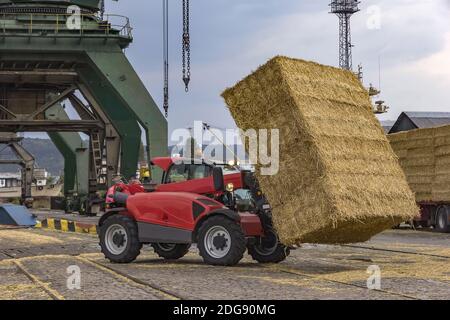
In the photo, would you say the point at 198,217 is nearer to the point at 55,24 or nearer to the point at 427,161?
the point at 427,161

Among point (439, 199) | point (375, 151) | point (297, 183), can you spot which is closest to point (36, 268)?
point (297, 183)

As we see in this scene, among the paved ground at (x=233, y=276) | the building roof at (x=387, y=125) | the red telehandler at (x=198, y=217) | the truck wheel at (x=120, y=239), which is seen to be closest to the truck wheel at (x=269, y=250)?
the red telehandler at (x=198, y=217)

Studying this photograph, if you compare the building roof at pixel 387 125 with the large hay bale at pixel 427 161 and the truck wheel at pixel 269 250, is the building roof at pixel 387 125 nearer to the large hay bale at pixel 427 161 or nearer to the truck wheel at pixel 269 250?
the large hay bale at pixel 427 161

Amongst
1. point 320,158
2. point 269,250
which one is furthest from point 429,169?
point 320,158

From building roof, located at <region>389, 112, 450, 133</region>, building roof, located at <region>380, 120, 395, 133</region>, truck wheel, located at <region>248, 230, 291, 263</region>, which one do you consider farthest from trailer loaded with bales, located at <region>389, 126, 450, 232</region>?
building roof, located at <region>380, 120, 395, 133</region>

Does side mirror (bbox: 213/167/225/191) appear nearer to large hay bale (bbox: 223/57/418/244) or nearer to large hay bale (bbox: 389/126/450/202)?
large hay bale (bbox: 223/57/418/244)

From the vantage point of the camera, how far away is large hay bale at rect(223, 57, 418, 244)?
12938 millimetres

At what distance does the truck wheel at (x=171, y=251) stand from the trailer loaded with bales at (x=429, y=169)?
13512 millimetres

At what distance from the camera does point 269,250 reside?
50.5ft

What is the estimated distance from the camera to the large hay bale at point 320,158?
1294 cm

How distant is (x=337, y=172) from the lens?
13070 millimetres

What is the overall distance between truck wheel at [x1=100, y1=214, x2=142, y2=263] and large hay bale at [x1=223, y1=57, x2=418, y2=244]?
317 cm
